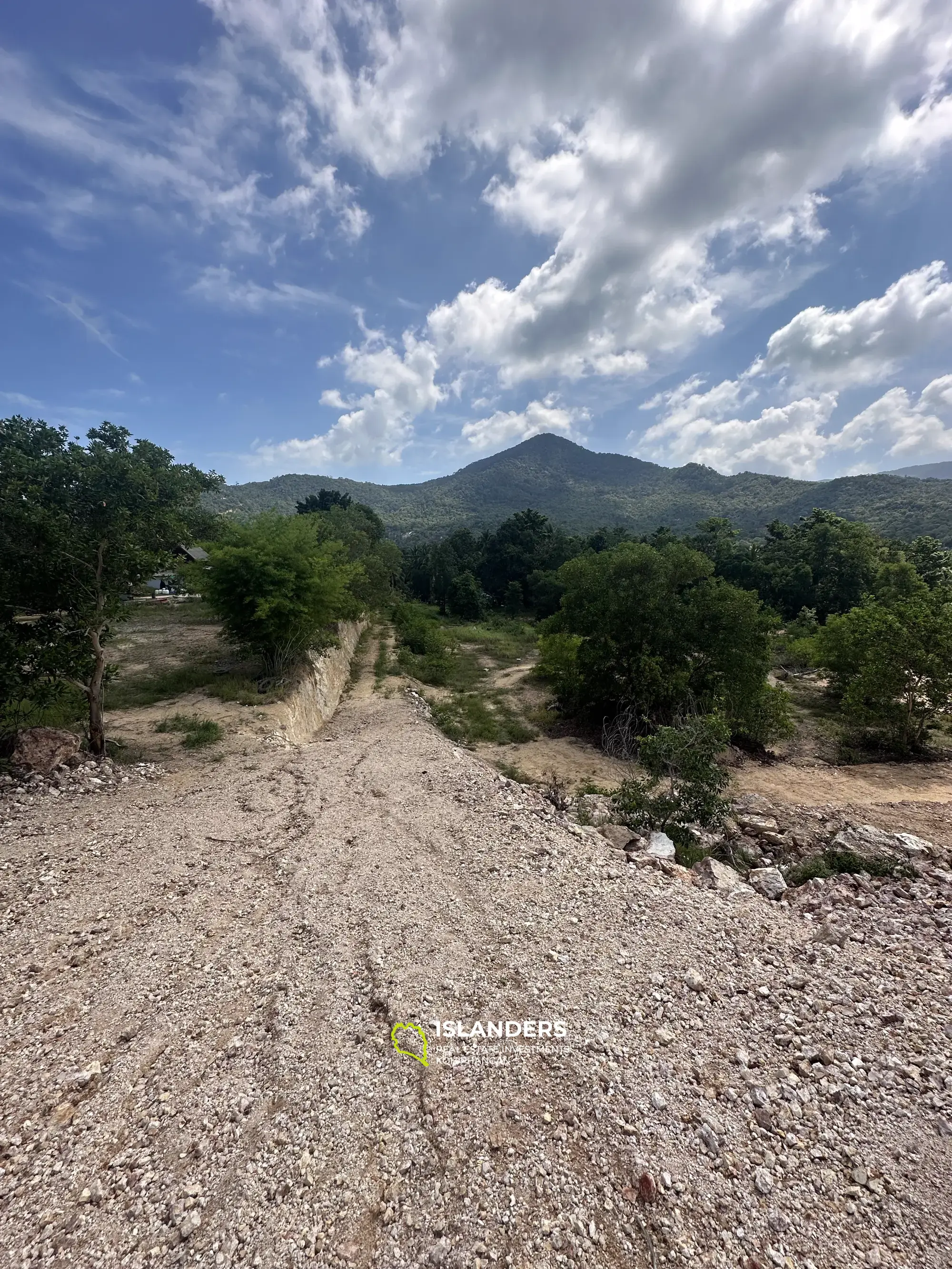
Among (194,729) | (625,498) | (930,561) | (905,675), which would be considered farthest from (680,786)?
(625,498)

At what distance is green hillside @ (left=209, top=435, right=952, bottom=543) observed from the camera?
8881 centimetres

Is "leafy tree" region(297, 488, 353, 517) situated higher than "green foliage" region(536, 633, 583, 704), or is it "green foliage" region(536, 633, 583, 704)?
"leafy tree" region(297, 488, 353, 517)

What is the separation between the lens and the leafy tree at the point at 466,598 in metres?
46.5

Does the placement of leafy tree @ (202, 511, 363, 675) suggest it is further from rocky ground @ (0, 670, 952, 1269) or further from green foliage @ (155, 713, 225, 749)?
rocky ground @ (0, 670, 952, 1269)

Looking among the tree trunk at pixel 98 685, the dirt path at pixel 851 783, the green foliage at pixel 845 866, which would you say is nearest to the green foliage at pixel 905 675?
the dirt path at pixel 851 783

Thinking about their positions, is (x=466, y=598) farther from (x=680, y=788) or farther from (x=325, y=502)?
(x=680, y=788)

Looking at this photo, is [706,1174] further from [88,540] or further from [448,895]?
[88,540]

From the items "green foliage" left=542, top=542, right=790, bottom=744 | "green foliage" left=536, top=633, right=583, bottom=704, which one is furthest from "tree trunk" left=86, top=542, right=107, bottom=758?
"green foliage" left=536, top=633, right=583, bottom=704

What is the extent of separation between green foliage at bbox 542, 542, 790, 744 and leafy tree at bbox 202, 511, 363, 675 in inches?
355

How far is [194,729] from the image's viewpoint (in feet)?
→ 38.9

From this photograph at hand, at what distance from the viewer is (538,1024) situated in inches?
167
